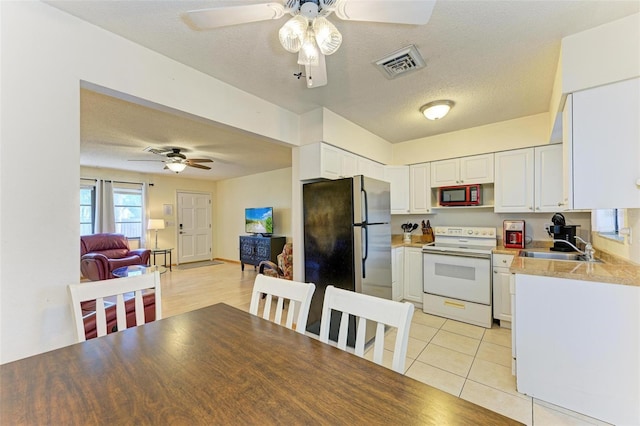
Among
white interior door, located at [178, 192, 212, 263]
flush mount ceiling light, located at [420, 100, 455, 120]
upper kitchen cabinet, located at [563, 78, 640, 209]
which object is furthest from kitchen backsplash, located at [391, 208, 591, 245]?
white interior door, located at [178, 192, 212, 263]

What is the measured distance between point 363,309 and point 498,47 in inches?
78.0

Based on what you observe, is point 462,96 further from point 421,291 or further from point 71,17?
point 71,17

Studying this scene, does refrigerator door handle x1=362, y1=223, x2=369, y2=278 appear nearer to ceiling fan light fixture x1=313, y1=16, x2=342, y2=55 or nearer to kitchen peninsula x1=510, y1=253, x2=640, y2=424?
kitchen peninsula x1=510, y1=253, x2=640, y2=424

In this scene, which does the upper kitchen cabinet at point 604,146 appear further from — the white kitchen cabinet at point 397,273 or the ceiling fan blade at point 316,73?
the white kitchen cabinet at point 397,273

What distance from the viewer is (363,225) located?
8.33 ft

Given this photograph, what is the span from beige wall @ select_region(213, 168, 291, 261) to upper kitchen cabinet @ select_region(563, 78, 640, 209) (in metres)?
5.07

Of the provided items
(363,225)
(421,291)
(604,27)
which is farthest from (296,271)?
(604,27)

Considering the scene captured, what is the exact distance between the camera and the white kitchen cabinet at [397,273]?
3.47 meters

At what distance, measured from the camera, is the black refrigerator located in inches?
99.5

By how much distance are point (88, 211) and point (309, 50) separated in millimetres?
6806

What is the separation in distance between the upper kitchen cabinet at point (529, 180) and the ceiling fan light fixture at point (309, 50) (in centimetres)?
289

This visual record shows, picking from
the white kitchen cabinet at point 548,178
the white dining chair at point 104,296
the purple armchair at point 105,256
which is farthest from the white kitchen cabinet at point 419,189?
the purple armchair at point 105,256

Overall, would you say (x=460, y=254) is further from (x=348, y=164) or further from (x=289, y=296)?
(x=289, y=296)

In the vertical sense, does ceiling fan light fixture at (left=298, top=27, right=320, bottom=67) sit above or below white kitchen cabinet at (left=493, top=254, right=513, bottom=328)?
above
